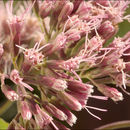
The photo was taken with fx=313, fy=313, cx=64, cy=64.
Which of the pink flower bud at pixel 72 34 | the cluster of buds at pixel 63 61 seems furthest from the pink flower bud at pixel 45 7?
the pink flower bud at pixel 72 34

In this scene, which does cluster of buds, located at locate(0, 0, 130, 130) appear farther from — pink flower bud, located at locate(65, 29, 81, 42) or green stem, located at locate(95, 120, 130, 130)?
green stem, located at locate(95, 120, 130, 130)

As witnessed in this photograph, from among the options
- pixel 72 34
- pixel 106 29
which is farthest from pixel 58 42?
pixel 106 29

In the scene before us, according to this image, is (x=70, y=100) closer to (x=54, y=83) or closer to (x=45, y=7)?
(x=54, y=83)

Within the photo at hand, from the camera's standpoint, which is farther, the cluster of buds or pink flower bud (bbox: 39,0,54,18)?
pink flower bud (bbox: 39,0,54,18)

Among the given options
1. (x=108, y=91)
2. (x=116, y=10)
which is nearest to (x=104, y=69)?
(x=108, y=91)

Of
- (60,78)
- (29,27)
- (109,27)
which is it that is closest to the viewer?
(60,78)

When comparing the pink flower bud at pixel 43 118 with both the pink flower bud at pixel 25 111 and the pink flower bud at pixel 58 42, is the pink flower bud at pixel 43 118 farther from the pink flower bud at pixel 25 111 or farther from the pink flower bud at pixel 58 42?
the pink flower bud at pixel 58 42

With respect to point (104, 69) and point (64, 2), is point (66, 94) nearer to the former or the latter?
point (104, 69)

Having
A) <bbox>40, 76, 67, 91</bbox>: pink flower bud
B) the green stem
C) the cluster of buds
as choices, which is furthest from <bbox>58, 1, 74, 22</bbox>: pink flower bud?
the green stem
